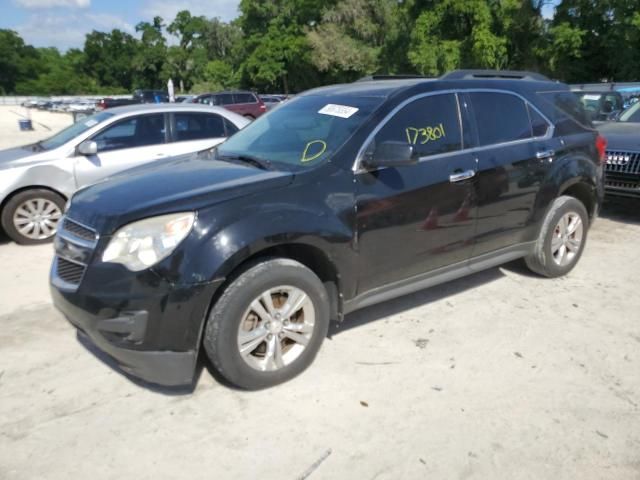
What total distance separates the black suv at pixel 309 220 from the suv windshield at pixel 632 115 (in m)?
3.86

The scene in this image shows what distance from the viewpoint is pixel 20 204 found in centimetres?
630

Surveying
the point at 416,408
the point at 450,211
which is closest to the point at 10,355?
the point at 416,408

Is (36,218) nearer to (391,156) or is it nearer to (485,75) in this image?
(391,156)

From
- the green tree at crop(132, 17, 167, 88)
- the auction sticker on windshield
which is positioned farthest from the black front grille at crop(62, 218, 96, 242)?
the green tree at crop(132, 17, 167, 88)

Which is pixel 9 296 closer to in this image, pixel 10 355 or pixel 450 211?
pixel 10 355

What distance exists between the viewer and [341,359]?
367 centimetres

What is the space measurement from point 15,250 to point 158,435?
4.40 metres

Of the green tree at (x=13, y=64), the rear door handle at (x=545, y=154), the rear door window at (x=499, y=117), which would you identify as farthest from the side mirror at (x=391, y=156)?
the green tree at (x=13, y=64)

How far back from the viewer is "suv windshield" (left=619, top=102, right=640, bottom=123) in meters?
7.94

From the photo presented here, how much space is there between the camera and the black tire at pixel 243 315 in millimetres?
2994

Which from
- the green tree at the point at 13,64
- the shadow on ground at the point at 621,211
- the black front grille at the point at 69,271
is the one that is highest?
the green tree at the point at 13,64

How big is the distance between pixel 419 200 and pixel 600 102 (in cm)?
777

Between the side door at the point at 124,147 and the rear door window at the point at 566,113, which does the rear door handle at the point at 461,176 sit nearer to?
the rear door window at the point at 566,113

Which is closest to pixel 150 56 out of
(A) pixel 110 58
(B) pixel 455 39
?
(A) pixel 110 58
